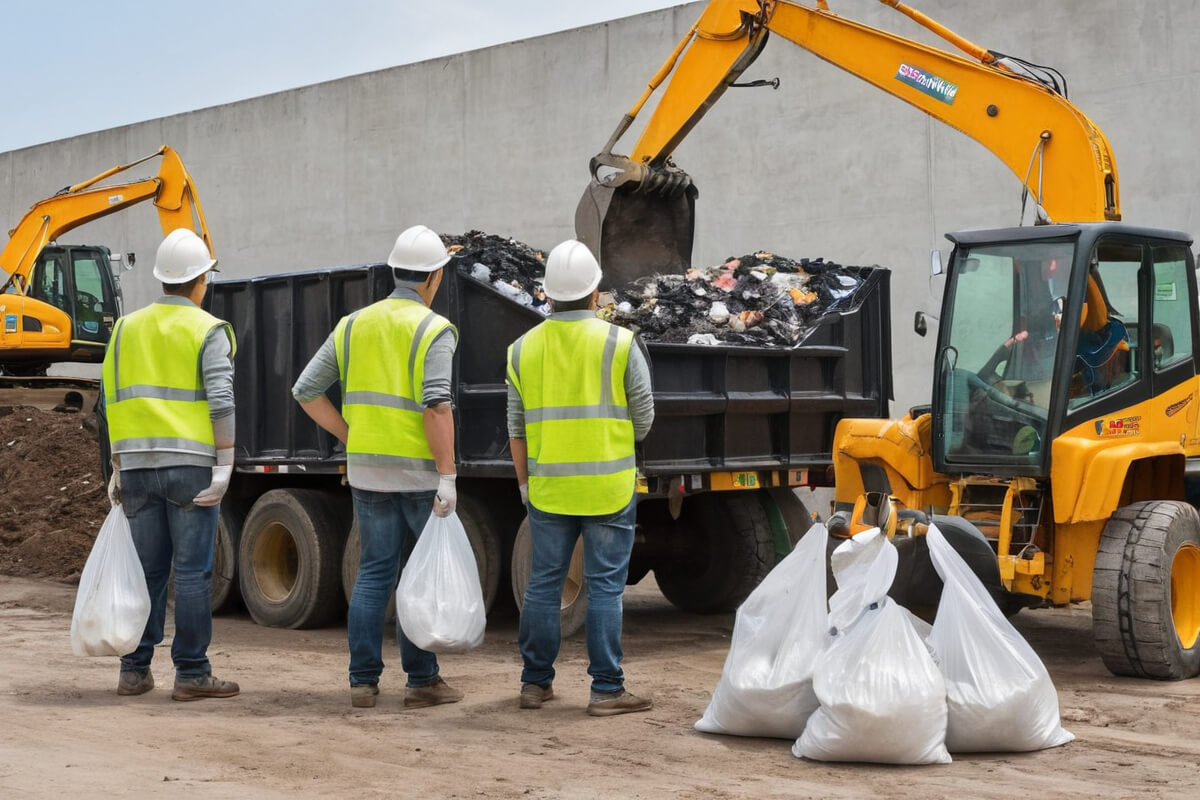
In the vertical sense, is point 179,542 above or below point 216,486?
below

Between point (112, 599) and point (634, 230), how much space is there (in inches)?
190

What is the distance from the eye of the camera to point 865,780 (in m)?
4.91

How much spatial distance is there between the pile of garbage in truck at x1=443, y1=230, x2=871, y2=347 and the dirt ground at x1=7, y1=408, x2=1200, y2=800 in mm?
1769

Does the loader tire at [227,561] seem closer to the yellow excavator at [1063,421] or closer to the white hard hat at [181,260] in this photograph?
the white hard hat at [181,260]

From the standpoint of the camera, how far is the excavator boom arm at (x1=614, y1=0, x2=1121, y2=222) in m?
7.81

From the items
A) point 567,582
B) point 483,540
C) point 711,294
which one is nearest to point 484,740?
point 567,582

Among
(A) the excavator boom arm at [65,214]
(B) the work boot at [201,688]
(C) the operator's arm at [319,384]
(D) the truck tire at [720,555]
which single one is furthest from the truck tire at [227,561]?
(A) the excavator boom arm at [65,214]

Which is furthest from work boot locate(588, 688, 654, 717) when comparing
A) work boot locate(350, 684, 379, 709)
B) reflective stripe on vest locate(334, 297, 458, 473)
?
reflective stripe on vest locate(334, 297, 458, 473)

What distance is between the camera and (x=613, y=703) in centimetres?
597

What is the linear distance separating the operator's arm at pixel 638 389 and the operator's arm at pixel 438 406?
0.70 metres

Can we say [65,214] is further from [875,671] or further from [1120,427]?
[875,671]

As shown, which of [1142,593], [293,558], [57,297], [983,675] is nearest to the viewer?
[983,675]

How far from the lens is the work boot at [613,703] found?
235 inches

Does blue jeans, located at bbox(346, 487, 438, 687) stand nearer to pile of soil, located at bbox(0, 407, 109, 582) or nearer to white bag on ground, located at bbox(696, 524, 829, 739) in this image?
white bag on ground, located at bbox(696, 524, 829, 739)
